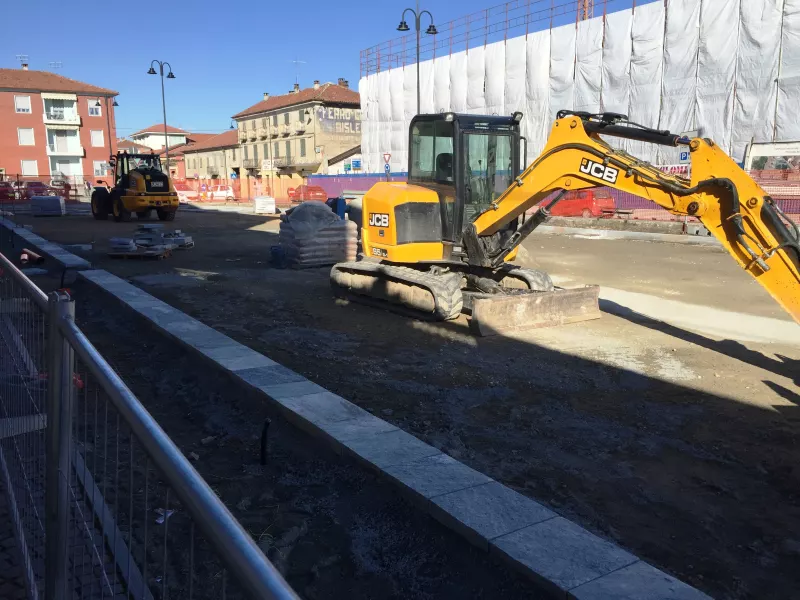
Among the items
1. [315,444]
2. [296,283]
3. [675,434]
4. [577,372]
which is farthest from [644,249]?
[315,444]

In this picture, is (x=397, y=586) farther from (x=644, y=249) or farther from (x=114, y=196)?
(x=114, y=196)

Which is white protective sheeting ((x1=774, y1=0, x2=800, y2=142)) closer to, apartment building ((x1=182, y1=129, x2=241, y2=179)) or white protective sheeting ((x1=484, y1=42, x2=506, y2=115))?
white protective sheeting ((x1=484, y1=42, x2=506, y2=115))

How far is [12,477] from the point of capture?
361 centimetres

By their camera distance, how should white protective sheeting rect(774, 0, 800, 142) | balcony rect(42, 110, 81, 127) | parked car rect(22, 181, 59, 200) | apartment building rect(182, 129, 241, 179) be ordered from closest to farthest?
white protective sheeting rect(774, 0, 800, 142) → parked car rect(22, 181, 59, 200) → balcony rect(42, 110, 81, 127) → apartment building rect(182, 129, 241, 179)

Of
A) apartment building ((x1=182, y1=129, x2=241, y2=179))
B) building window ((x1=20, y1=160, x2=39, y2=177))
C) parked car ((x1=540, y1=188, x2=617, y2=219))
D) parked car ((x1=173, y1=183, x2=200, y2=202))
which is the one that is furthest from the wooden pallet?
apartment building ((x1=182, y1=129, x2=241, y2=179))

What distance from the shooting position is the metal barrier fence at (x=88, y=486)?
4.55 feet

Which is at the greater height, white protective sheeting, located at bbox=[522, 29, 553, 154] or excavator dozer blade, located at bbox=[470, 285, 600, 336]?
white protective sheeting, located at bbox=[522, 29, 553, 154]

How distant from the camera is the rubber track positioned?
8.53 m

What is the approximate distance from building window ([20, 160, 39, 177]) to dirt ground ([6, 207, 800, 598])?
2612 inches

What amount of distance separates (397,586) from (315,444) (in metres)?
1.69

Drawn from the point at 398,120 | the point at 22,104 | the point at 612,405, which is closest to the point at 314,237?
the point at 612,405

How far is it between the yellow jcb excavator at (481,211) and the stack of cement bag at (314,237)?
3.36 meters

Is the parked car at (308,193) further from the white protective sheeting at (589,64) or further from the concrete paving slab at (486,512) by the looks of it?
the concrete paving slab at (486,512)

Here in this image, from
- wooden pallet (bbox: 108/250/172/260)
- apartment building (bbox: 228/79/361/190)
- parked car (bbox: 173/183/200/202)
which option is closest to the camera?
wooden pallet (bbox: 108/250/172/260)
